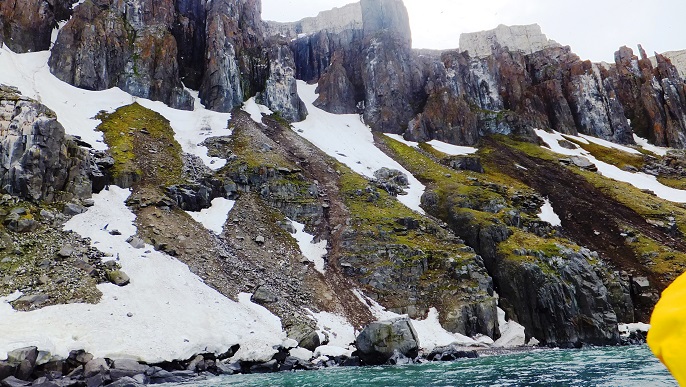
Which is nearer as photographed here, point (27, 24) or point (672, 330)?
point (672, 330)

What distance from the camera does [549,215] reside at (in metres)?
68.4

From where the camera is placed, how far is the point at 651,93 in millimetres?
125875

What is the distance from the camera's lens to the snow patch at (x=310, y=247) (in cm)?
5197

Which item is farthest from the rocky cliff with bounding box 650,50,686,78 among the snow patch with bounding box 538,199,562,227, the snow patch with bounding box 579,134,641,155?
the snow patch with bounding box 538,199,562,227

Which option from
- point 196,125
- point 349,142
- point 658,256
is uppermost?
point 196,125

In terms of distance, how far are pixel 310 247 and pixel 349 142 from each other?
132 feet

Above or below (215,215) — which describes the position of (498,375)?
below

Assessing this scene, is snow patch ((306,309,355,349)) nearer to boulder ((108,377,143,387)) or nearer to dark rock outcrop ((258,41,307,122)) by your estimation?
boulder ((108,377,143,387))

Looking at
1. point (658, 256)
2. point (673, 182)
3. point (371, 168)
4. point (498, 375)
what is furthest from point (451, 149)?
point (498, 375)

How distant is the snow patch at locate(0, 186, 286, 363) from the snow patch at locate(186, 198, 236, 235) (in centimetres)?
842

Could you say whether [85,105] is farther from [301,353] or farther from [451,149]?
[451,149]

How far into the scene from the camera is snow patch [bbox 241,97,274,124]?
87812 millimetres

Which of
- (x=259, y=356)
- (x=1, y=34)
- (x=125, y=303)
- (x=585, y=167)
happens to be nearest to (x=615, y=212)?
(x=585, y=167)

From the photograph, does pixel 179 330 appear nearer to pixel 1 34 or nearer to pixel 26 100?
pixel 26 100
